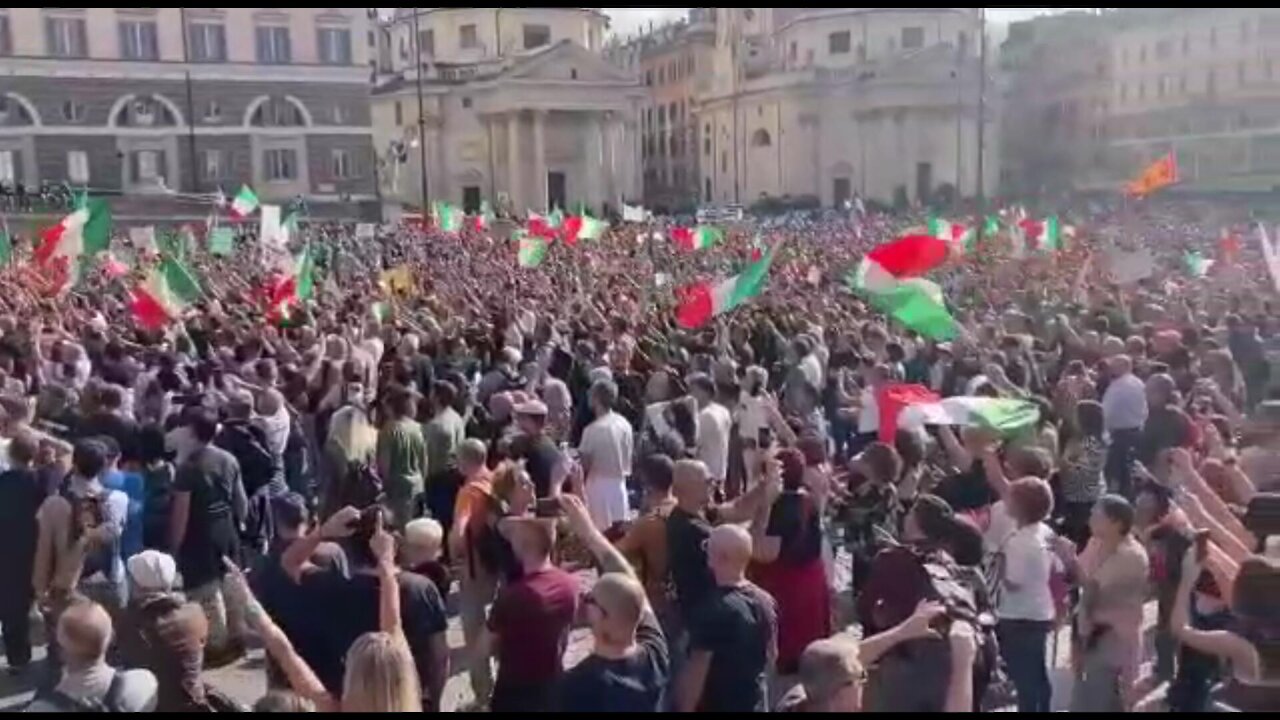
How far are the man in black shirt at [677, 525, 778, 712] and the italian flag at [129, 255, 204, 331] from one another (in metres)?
9.61

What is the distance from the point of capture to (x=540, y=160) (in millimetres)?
71375

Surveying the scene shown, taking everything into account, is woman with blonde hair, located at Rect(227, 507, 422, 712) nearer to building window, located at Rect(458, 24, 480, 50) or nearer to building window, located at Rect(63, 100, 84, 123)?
building window, located at Rect(63, 100, 84, 123)

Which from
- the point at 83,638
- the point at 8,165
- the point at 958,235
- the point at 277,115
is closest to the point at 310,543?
the point at 83,638

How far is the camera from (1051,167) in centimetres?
7206

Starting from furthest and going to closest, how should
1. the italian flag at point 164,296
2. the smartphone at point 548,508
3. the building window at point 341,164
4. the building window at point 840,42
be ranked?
the building window at point 840,42 < the building window at point 341,164 < the italian flag at point 164,296 < the smartphone at point 548,508

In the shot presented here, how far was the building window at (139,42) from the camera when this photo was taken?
59.1 m

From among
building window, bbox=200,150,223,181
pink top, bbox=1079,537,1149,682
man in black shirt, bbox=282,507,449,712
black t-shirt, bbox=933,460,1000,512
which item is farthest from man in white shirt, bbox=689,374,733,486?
building window, bbox=200,150,223,181

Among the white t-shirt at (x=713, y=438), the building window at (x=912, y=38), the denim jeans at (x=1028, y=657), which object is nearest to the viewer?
the denim jeans at (x=1028, y=657)

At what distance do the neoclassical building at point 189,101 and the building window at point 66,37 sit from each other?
0.05 metres

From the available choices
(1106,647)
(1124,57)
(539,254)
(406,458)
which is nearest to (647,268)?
(539,254)

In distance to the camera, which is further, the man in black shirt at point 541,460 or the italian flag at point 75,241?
the italian flag at point 75,241

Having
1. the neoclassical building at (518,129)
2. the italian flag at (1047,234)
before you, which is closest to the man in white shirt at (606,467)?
the italian flag at (1047,234)

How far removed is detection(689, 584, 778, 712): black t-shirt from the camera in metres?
4.72

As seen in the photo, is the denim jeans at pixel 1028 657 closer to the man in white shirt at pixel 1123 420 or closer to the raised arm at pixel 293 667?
the raised arm at pixel 293 667
